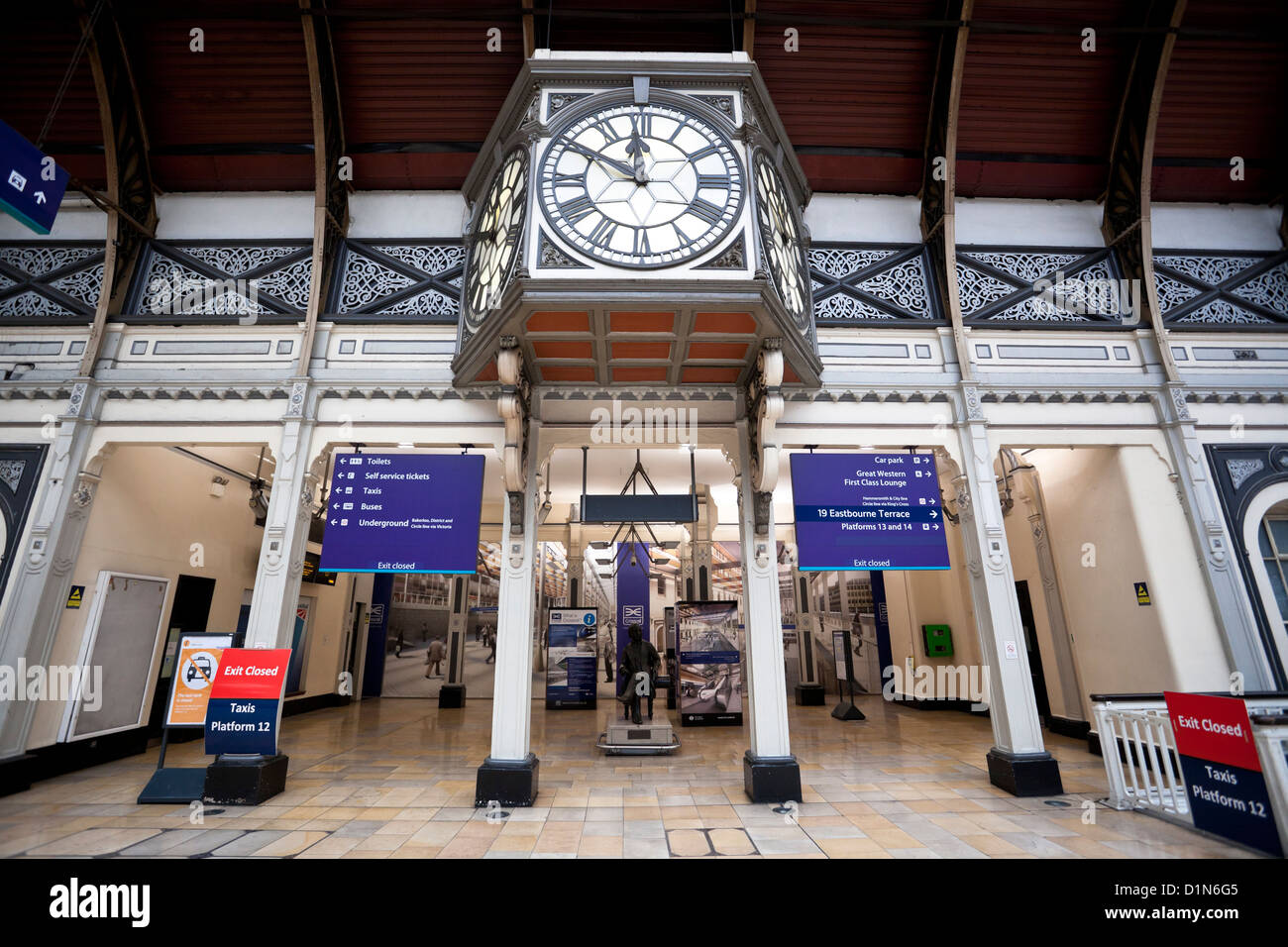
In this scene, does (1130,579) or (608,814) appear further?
(1130,579)

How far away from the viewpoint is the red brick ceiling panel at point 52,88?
6.46 metres

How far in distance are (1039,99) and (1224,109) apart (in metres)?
2.40

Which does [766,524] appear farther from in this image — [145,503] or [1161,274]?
[145,503]

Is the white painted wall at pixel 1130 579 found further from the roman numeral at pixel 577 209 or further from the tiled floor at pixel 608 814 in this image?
the roman numeral at pixel 577 209

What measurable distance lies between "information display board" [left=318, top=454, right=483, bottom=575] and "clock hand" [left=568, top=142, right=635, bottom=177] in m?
3.19

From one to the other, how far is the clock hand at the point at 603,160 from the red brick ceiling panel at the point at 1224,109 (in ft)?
23.5

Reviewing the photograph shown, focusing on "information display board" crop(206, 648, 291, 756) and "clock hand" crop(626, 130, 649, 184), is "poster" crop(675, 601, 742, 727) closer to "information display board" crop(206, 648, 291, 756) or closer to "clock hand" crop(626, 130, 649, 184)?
"information display board" crop(206, 648, 291, 756)

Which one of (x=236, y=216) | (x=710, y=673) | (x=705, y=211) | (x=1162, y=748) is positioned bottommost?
(x=1162, y=748)

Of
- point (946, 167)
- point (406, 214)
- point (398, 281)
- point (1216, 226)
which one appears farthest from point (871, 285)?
point (406, 214)

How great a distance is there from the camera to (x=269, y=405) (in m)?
6.49

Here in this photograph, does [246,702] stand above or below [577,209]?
below

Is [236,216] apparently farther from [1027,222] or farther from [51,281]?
[1027,222]

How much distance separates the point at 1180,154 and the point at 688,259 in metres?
7.59

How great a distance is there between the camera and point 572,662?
11.7 metres
